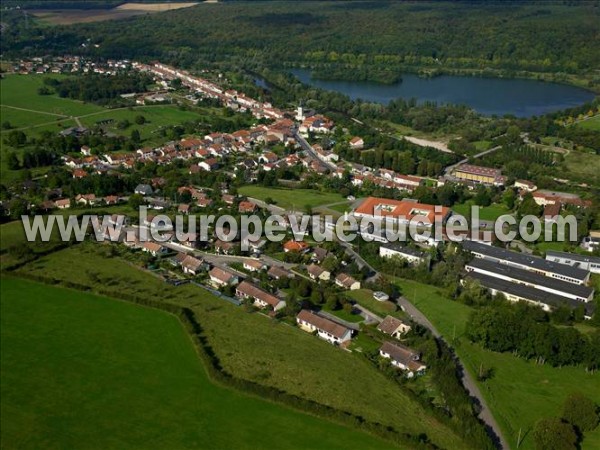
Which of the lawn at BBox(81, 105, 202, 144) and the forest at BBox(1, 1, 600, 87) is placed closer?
the lawn at BBox(81, 105, 202, 144)

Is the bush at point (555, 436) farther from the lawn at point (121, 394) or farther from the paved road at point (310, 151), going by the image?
the paved road at point (310, 151)

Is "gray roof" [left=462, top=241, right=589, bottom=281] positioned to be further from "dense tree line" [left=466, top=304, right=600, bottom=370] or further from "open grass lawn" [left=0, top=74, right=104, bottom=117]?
"open grass lawn" [left=0, top=74, right=104, bottom=117]

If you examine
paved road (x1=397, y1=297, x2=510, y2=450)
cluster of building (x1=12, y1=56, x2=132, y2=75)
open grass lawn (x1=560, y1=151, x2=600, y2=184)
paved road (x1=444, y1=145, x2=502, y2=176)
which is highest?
cluster of building (x1=12, y1=56, x2=132, y2=75)

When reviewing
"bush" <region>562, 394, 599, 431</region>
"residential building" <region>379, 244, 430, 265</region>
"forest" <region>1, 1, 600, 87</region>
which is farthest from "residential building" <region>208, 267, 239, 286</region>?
"forest" <region>1, 1, 600, 87</region>

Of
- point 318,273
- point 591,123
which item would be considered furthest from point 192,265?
point 591,123

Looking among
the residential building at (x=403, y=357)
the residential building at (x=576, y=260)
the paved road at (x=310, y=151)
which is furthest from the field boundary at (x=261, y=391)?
the paved road at (x=310, y=151)

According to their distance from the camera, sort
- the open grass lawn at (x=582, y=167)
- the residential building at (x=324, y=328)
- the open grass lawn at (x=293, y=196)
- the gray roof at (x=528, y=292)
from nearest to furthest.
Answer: the residential building at (x=324, y=328), the gray roof at (x=528, y=292), the open grass lawn at (x=293, y=196), the open grass lawn at (x=582, y=167)
